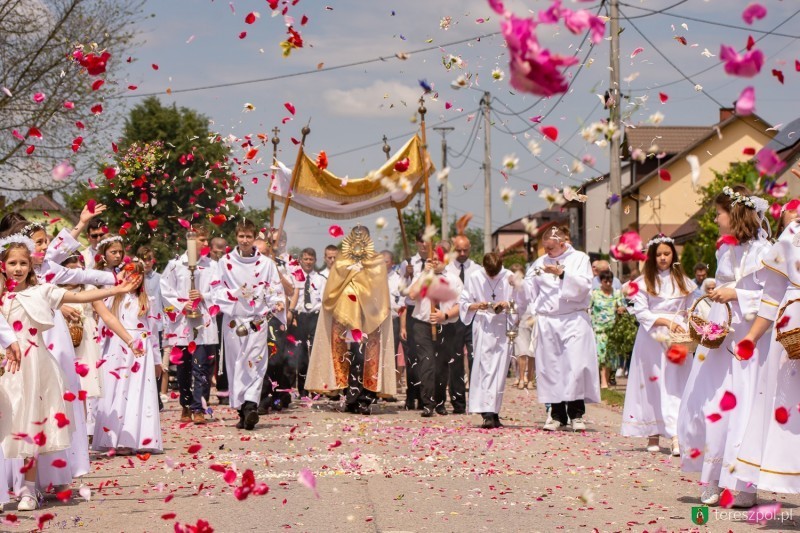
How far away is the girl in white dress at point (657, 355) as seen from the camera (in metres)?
11.6

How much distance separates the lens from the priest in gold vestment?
56.5 feet

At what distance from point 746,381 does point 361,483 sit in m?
3.07

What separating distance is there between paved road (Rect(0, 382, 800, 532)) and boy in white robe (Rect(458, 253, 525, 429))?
0.43 m

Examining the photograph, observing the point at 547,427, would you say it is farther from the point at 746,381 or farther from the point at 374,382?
the point at 746,381

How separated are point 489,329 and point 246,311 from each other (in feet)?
9.61

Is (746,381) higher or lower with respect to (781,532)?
higher

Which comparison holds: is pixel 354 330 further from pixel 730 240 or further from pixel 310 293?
pixel 730 240

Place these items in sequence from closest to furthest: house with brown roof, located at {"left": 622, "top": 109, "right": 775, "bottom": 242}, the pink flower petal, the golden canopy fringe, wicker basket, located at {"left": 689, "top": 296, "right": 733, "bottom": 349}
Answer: the pink flower petal < wicker basket, located at {"left": 689, "top": 296, "right": 733, "bottom": 349} < the golden canopy fringe < house with brown roof, located at {"left": 622, "top": 109, "right": 775, "bottom": 242}

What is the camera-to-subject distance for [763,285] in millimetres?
8102

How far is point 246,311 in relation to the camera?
14.8 metres

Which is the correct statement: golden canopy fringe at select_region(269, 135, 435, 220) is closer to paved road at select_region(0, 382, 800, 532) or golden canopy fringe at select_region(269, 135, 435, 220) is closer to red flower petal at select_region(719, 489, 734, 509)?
paved road at select_region(0, 382, 800, 532)

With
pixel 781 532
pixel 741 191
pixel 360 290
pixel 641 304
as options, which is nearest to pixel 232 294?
pixel 360 290

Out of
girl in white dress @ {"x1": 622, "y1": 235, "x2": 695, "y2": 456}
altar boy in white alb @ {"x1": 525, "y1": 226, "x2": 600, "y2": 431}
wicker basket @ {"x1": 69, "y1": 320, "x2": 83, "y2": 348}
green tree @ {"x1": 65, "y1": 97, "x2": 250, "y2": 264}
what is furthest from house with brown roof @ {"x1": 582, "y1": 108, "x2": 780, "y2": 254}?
wicker basket @ {"x1": 69, "y1": 320, "x2": 83, "y2": 348}

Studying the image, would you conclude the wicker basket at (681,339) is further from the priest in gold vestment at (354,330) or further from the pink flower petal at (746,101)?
the priest in gold vestment at (354,330)
